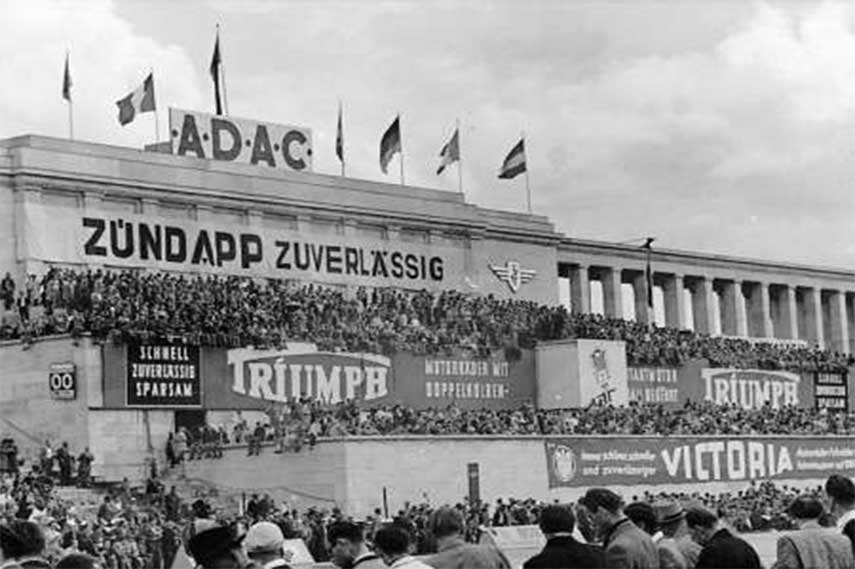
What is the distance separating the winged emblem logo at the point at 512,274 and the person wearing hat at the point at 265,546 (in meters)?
55.4

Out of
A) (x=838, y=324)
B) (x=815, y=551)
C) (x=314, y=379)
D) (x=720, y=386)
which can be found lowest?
(x=815, y=551)

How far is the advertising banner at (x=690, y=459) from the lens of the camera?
51719mm

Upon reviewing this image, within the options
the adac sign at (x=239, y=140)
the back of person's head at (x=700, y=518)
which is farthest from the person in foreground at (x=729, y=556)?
the adac sign at (x=239, y=140)

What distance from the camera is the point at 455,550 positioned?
1252 cm

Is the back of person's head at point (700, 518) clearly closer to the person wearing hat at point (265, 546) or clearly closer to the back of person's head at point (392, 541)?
the back of person's head at point (392, 541)

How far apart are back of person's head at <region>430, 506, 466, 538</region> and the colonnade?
63.2m

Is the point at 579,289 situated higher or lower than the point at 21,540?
higher

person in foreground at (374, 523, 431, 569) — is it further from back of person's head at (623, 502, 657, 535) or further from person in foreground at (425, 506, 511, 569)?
back of person's head at (623, 502, 657, 535)

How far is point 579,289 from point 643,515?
2472 inches

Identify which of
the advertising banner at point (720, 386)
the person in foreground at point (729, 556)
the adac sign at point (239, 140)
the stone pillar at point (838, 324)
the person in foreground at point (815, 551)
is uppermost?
the adac sign at point (239, 140)

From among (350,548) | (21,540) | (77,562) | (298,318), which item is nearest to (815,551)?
(350,548)

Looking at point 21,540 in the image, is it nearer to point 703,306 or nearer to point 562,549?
point 562,549

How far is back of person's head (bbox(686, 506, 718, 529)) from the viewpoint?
43.8 ft

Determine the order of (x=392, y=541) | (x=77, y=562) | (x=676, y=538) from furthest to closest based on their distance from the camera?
1. (x=676, y=538)
2. (x=392, y=541)
3. (x=77, y=562)
